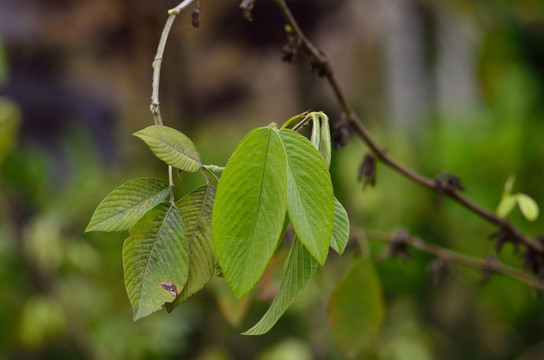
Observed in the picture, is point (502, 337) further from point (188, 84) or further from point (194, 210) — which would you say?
point (194, 210)

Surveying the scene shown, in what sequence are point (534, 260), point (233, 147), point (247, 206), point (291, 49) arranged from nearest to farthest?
point (247, 206)
point (291, 49)
point (534, 260)
point (233, 147)

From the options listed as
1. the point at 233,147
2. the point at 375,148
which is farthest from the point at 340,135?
the point at 233,147

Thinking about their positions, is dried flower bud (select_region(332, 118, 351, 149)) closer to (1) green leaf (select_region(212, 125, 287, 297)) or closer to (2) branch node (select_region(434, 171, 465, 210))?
(2) branch node (select_region(434, 171, 465, 210))

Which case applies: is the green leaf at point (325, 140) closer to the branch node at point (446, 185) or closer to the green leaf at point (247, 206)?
the green leaf at point (247, 206)

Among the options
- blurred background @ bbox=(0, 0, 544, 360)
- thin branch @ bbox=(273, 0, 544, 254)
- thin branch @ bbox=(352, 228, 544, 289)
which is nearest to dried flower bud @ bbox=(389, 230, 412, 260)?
thin branch @ bbox=(352, 228, 544, 289)

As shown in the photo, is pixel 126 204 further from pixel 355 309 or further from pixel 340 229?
pixel 355 309

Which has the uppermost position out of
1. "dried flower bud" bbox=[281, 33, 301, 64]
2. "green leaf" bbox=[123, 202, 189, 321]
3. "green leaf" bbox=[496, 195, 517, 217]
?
"dried flower bud" bbox=[281, 33, 301, 64]
